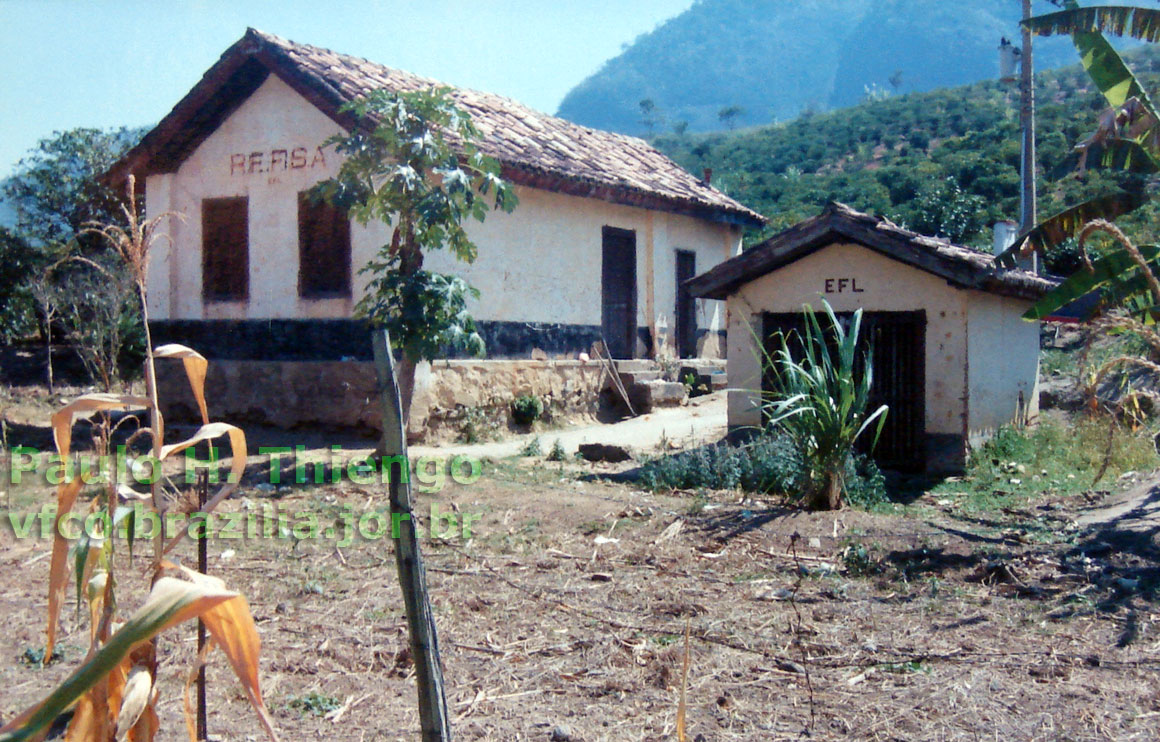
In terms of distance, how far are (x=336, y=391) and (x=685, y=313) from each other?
7.30m

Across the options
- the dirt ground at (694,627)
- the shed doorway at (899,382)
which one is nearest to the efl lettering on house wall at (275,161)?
the dirt ground at (694,627)

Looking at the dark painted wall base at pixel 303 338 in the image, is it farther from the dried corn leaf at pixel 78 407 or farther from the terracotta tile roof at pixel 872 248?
the dried corn leaf at pixel 78 407

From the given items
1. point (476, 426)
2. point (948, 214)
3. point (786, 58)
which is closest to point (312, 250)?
point (476, 426)

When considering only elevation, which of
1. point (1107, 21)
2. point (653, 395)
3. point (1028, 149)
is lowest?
point (653, 395)

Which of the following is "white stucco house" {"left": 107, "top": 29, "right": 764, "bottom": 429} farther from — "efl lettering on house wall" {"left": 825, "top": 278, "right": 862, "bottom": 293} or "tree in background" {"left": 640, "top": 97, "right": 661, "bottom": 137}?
"tree in background" {"left": 640, "top": 97, "right": 661, "bottom": 137}

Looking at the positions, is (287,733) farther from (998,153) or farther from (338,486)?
(998,153)

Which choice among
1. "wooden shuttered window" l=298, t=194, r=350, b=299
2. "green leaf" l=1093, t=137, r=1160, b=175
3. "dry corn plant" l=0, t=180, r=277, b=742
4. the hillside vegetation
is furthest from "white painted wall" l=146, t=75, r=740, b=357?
the hillside vegetation

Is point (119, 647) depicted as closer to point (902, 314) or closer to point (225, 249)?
point (902, 314)

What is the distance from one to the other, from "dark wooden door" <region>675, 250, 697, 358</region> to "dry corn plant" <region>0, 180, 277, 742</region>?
48.5 feet

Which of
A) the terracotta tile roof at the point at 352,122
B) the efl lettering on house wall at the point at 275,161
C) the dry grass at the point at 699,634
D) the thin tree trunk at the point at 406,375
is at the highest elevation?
the terracotta tile roof at the point at 352,122

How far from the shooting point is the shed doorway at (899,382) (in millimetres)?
9836

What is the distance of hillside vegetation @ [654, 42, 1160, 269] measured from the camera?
2869 centimetres

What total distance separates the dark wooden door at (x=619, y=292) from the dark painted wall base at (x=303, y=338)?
1.49 meters

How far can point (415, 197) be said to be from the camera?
29.6ft
